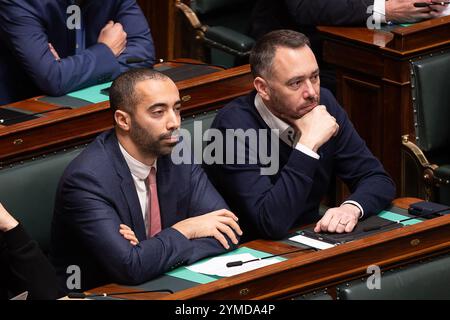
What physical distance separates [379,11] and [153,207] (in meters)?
1.03

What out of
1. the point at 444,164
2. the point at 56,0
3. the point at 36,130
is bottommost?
the point at 444,164

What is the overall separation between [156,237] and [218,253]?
12 cm

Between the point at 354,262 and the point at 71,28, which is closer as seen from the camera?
the point at 354,262

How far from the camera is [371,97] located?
2.95m

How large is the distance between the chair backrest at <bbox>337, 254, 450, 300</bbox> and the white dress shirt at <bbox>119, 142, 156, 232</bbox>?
459 mm

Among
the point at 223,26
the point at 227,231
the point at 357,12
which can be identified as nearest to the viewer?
the point at 227,231

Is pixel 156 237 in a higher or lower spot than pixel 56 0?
lower

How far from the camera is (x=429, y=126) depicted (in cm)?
284

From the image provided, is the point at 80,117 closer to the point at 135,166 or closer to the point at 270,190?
the point at 135,166

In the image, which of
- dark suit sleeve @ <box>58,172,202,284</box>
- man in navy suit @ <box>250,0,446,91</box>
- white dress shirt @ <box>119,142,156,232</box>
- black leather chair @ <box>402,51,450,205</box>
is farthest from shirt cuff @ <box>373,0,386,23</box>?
dark suit sleeve @ <box>58,172,202,284</box>

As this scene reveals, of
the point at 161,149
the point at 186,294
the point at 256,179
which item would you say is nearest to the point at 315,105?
the point at 256,179

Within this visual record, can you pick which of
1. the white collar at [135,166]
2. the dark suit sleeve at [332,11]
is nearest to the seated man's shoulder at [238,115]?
the white collar at [135,166]

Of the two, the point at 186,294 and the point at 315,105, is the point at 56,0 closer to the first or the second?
the point at 315,105

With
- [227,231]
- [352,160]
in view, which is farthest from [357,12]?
[227,231]
